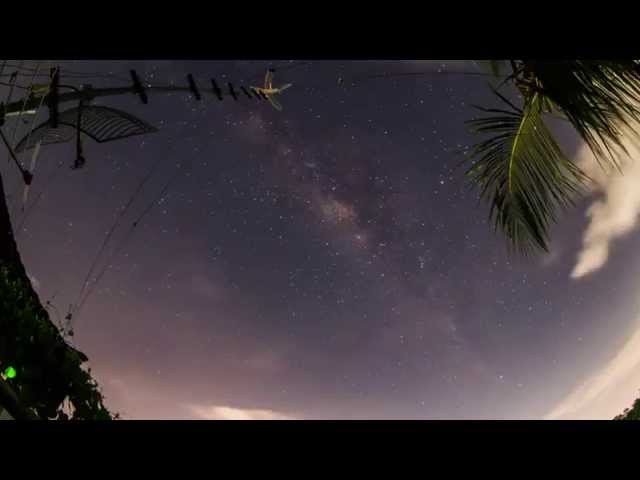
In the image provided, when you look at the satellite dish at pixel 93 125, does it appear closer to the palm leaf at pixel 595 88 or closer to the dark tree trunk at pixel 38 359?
the dark tree trunk at pixel 38 359

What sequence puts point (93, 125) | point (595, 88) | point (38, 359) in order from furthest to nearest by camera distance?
point (93, 125) < point (38, 359) < point (595, 88)

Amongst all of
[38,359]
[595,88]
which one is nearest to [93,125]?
[38,359]

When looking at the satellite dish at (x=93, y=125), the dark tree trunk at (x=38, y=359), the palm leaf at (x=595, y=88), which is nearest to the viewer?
the palm leaf at (x=595, y=88)

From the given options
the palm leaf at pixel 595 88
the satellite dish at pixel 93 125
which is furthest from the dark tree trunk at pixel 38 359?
the palm leaf at pixel 595 88

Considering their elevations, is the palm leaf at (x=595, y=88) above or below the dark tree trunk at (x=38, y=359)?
below

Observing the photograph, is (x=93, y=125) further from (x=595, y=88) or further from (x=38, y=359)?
(x=595, y=88)

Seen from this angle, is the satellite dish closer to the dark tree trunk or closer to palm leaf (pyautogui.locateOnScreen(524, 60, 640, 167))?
the dark tree trunk

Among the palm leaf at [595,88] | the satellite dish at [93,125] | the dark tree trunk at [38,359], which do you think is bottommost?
the palm leaf at [595,88]

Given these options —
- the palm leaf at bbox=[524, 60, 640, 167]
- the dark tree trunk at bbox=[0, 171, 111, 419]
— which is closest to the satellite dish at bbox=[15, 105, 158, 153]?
the dark tree trunk at bbox=[0, 171, 111, 419]
